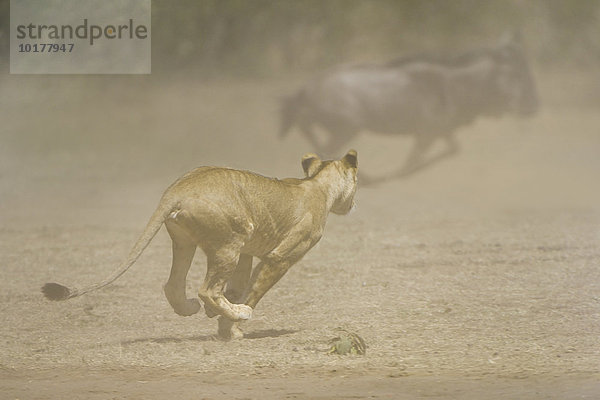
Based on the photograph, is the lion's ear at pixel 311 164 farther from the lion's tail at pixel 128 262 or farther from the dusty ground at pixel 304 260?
the lion's tail at pixel 128 262

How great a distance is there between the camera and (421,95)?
43.0 feet

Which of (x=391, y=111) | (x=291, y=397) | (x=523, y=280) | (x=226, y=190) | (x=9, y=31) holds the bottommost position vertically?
(x=291, y=397)

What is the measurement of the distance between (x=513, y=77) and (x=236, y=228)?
8224 millimetres

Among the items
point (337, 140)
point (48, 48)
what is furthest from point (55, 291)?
point (337, 140)

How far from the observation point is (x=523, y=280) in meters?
7.75

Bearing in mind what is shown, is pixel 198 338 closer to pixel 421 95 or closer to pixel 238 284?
pixel 238 284

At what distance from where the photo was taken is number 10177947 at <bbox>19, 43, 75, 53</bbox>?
38.7ft

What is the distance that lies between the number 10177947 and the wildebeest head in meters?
5.48

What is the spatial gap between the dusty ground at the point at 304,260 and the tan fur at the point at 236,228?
313mm

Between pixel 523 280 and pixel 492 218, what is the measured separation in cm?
315

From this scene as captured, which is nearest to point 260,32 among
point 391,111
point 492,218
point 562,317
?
point 391,111

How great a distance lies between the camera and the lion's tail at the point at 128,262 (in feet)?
17.2

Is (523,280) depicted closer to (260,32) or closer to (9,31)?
(260,32)

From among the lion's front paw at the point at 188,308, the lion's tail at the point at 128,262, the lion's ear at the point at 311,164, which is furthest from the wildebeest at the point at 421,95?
the lion's tail at the point at 128,262
